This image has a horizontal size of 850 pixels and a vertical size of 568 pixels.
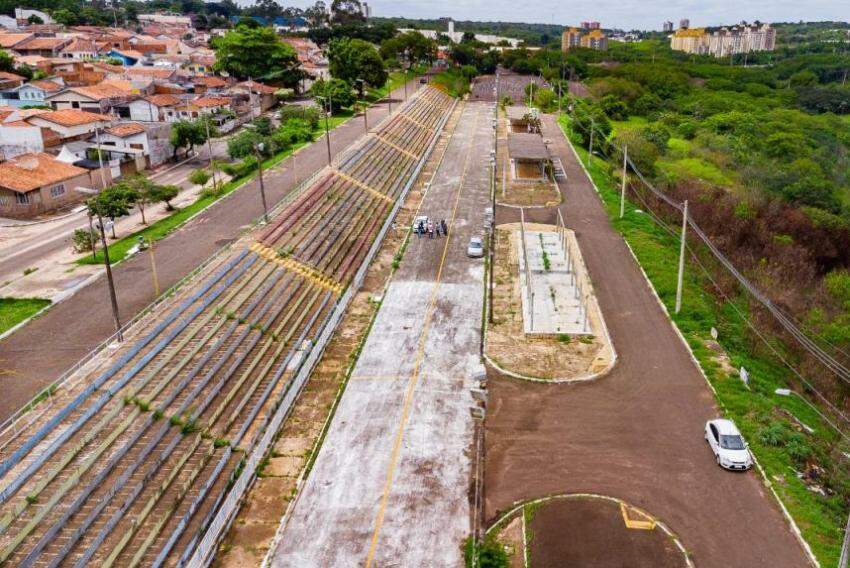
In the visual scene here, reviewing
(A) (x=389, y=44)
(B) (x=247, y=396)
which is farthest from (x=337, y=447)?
(A) (x=389, y=44)

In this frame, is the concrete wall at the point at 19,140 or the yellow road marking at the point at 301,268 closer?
the yellow road marking at the point at 301,268

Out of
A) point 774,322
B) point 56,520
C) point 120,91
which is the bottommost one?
point 774,322

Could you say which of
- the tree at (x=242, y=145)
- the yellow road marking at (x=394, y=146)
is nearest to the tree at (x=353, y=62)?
the yellow road marking at (x=394, y=146)

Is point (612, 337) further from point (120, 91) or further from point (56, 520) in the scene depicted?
point (120, 91)

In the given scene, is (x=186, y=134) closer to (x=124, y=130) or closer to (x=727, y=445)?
(x=124, y=130)

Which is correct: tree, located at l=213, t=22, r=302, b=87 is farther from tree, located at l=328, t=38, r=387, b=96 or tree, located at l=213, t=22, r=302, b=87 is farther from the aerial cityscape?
the aerial cityscape

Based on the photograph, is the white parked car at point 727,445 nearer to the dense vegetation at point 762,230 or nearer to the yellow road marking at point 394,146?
the dense vegetation at point 762,230
